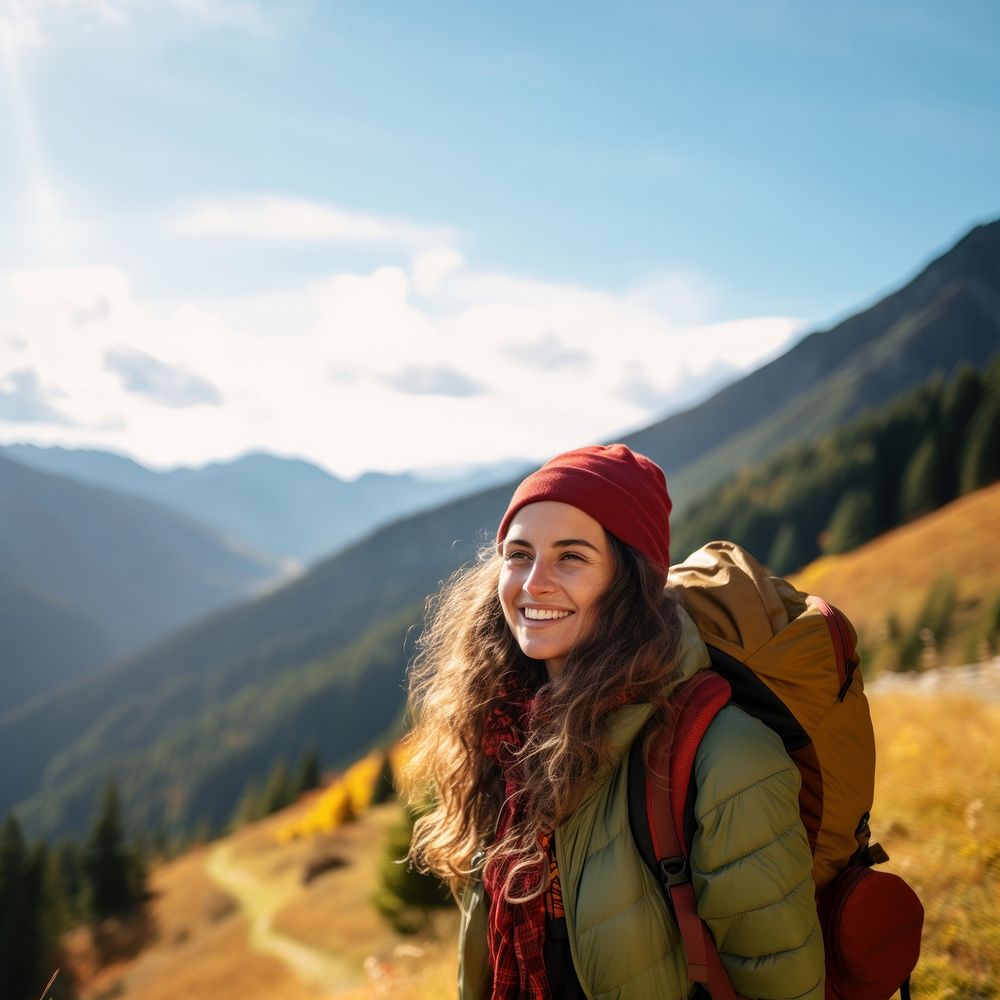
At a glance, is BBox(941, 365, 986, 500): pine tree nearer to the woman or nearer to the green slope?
the woman

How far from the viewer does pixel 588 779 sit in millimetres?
2408

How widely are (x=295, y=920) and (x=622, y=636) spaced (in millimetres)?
29035

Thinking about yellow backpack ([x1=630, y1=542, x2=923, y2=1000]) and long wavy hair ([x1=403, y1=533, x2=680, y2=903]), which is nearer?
yellow backpack ([x1=630, y1=542, x2=923, y2=1000])

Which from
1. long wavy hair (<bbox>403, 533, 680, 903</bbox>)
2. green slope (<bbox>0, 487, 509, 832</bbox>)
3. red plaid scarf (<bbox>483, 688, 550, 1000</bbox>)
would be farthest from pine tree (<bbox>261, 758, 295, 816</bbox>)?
green slope (<bbox>0, 487, 509, 832</bbox>)

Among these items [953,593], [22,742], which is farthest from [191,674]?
[953,593]

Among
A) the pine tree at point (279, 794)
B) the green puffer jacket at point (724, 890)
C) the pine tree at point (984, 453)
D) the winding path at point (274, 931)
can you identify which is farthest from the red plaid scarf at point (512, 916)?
the pine tree at point (984, 453)

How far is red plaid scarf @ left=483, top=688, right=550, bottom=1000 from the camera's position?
2496 mm

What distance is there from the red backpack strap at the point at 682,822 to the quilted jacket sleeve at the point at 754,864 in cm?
4

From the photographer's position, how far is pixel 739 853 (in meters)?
2.07

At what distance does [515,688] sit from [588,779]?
59 cm

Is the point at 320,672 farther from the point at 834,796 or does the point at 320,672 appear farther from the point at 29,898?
the point at 834,796

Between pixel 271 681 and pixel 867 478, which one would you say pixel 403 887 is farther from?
pixel 271 681

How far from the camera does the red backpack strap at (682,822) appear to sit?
7.00ft

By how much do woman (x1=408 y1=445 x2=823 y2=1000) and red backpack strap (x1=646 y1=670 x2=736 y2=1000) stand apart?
4 centimetres
